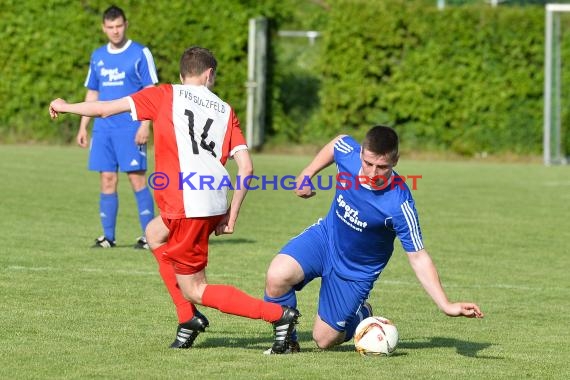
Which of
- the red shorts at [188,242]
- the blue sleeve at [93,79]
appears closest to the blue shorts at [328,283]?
the red shorts at [188,242]

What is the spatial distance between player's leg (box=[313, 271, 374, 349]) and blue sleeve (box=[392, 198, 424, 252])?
0.55 m

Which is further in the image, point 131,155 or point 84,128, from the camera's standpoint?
point 84,128

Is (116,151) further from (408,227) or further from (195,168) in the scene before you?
(408,227)

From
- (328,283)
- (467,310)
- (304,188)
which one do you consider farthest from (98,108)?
(467,310)

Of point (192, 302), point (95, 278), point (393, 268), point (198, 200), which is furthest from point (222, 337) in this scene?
point (393, 268)

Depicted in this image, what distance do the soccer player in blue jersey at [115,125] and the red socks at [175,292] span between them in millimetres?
4522

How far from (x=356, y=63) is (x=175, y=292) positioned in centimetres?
1845

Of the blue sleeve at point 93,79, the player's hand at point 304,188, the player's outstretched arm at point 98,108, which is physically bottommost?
the player's hand at point 304,188

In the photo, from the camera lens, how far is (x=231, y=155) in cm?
678

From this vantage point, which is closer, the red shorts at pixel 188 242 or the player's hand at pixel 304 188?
the red shorts at pixel 188 242

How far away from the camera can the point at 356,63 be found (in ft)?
A: 82.0

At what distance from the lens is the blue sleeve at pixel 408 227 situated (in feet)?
21.8

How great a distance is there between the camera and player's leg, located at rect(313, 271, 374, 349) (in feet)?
23.2

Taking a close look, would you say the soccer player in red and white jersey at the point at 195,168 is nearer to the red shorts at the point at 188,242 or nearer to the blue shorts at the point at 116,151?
the red shorts at the point at 188,242
